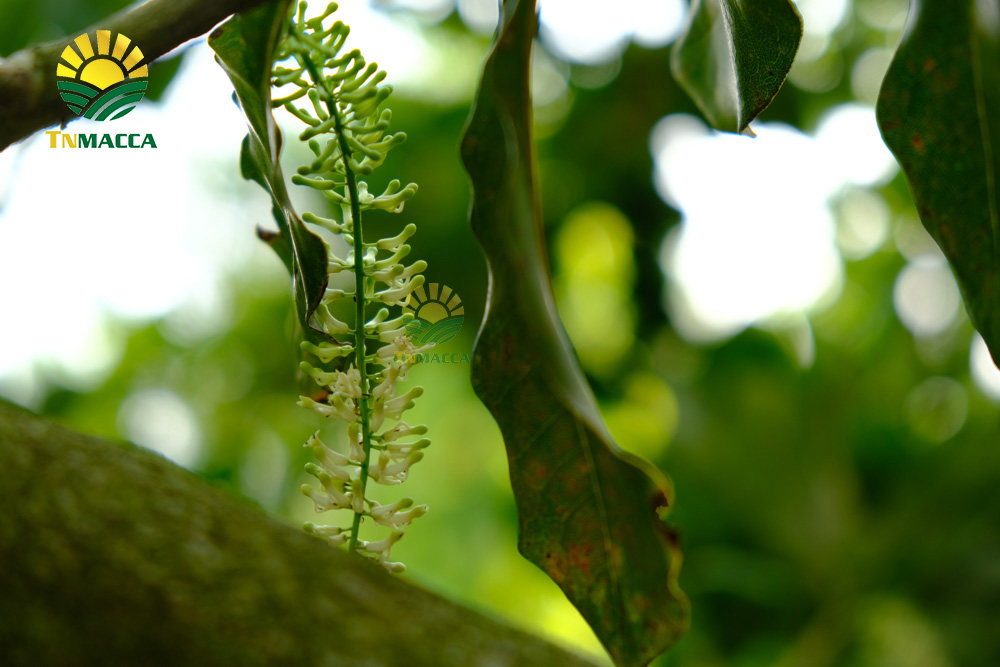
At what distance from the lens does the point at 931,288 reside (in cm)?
219

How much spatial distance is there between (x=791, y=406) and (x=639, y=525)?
164 cm

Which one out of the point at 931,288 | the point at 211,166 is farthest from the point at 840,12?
the point at 211,166

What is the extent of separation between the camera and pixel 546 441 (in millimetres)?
536

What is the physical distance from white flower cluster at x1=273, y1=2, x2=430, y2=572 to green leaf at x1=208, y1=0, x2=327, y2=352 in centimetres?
2

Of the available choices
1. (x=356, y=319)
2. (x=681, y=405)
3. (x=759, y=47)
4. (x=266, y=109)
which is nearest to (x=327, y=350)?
(x=356, y=319)

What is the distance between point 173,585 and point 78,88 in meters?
0.30

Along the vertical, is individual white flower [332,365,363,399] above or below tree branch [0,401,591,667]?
below

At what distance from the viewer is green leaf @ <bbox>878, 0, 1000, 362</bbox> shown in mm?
491

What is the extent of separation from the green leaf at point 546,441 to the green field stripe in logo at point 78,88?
22 cm

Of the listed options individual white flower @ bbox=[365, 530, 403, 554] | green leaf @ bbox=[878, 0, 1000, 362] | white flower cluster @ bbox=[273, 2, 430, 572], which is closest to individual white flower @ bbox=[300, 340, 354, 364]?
white flower cluster @ bbox=[273, 2, 430, 572]

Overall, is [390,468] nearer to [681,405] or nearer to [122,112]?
[122,112]

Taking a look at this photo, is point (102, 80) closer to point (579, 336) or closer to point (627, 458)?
point (627, 458)

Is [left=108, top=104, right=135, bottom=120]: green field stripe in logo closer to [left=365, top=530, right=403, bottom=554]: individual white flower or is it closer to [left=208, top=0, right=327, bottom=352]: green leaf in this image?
[left=208, top=0, right=327, bottom=352]: green leaf

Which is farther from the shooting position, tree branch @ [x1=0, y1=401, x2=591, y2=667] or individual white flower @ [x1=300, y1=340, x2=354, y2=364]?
individual white flower @ [x1=300, y1=340, x2=354, y2=364]
